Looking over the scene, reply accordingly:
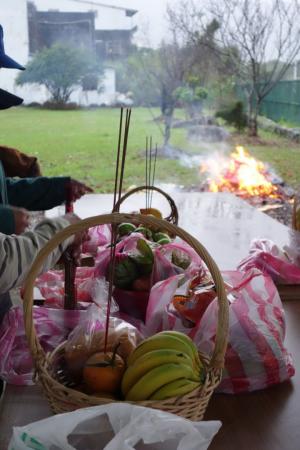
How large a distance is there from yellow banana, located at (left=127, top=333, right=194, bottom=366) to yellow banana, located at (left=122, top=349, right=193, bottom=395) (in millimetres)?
11

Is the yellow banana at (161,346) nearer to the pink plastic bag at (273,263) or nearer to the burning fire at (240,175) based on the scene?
the pink plastic bag at (273,263)

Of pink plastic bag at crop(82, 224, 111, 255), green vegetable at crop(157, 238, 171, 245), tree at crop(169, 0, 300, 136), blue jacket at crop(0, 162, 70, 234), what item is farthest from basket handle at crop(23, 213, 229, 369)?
tree at crop(169, 0, 300, 136)

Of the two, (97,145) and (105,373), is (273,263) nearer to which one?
(105,373)

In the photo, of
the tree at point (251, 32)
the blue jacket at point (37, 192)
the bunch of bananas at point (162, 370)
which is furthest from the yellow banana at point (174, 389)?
the tree at point (251, 32)

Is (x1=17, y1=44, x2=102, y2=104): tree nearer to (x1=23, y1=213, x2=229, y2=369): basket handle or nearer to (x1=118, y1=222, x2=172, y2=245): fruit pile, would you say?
(x1=118, y1=222, x2=172, y2=245): fruit pile

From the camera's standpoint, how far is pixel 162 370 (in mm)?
663

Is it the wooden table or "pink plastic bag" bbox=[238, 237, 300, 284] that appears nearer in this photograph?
the wooden table

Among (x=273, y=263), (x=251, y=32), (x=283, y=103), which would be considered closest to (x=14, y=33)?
(x=251, y=32)

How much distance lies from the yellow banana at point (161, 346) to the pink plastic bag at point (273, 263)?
694 millimetres

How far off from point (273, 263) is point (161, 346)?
768 millimetres

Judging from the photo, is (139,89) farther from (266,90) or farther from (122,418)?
(122,418)

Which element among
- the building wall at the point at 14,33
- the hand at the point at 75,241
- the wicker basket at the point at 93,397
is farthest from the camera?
the building wall at the point at 14,33

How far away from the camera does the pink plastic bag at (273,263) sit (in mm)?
1348

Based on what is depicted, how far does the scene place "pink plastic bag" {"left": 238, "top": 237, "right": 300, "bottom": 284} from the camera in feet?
4.42
